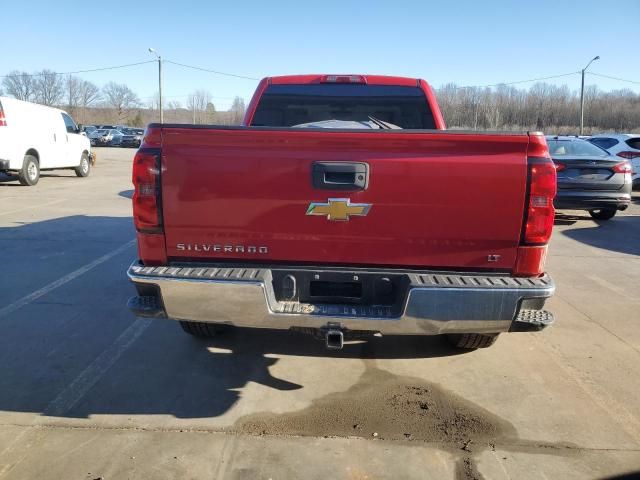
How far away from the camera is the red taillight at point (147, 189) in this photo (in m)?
2.99

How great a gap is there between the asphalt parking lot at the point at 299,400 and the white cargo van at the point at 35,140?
10.0 m

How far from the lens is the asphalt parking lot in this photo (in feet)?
9.27

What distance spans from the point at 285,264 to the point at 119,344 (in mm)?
2019

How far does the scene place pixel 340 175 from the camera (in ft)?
9.64

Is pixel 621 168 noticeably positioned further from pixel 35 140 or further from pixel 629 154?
pixel 35 140

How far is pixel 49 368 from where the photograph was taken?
12.6 ft

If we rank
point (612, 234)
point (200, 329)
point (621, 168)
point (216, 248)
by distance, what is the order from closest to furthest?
point (216, 248) → point (200, 329) → point (612, 234) → point (621, 168)

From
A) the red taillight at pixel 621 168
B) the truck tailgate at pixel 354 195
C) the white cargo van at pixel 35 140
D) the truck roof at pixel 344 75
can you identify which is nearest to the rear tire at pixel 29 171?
the white cargo van at pixel 35 140

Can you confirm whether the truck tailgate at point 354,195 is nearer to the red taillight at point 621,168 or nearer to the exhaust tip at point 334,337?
the exhaust tip at point 334,337

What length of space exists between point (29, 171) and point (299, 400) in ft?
47.5

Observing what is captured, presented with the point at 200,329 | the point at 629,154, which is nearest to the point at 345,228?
the point at 200,329

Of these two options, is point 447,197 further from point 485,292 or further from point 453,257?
point 485,292

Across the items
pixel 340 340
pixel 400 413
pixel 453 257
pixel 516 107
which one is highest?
pixel 516 107

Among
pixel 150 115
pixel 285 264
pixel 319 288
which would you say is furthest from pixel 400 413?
pixel 150 115
